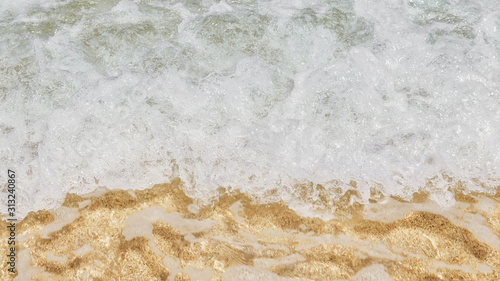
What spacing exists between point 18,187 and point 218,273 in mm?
1803

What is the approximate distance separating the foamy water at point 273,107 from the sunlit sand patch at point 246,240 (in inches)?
5.1

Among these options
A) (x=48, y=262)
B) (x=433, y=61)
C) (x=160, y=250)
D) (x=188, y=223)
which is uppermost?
(x=433, y=61)

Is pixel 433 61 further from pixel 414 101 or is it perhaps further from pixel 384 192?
pixel 384 192

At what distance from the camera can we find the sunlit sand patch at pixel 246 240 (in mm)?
2336

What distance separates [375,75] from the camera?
2.65 meters

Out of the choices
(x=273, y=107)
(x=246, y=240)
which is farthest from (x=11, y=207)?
(x=273, y=107)

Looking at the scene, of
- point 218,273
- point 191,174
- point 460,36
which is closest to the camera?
point 218,273

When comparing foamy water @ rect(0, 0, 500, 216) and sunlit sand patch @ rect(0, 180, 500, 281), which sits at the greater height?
foamy water @ rect(0, 0, 500, 216)

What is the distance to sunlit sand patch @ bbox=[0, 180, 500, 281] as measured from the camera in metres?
2.34

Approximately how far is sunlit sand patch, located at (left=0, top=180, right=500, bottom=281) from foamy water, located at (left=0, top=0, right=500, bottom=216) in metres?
0.13

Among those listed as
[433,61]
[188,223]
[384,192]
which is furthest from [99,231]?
[433,61]

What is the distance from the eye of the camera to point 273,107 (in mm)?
2635

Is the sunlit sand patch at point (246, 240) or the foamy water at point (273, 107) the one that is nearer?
the sunlit sand patch at point (246, 240)

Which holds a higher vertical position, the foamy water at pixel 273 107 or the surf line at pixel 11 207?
the foamy water at pixel 273 107
